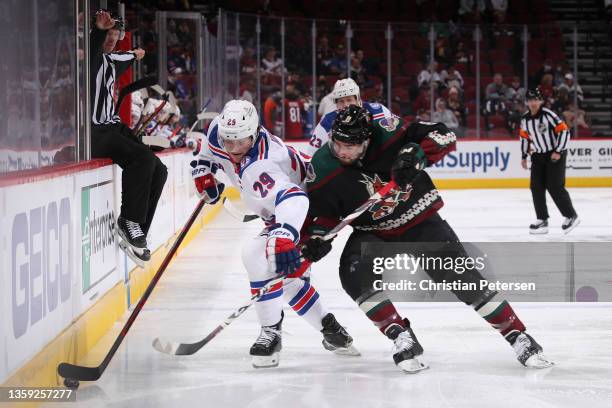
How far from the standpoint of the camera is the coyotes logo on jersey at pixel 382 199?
3406mm

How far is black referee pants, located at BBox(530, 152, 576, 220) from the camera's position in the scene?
8.05 m

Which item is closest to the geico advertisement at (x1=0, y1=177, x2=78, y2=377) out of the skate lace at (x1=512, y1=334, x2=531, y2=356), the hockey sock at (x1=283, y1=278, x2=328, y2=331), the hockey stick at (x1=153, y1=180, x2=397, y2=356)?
the hockey stick at (x1=153, y1=180, x2=397, y2=356)

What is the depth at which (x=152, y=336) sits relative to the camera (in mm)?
4094

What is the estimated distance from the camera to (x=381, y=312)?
3436 mm

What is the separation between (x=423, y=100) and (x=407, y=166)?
10032 millimetres

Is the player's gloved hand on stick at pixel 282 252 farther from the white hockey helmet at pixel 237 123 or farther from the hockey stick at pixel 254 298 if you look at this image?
the white hockey helmet at pixel 237 123

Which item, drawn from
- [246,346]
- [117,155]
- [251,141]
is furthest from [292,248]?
[117,155]

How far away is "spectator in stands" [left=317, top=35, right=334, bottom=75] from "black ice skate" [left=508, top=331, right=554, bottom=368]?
9.48 meters

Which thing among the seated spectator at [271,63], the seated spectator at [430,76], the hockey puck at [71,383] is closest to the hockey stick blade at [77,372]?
the hockey puck at [71,383]

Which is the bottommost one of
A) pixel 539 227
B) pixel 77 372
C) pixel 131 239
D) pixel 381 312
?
pixel 539 227

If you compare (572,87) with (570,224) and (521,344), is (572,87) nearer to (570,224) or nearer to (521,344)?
(570,224)

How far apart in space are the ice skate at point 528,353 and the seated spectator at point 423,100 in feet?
32.3

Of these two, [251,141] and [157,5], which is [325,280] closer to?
[251,141]

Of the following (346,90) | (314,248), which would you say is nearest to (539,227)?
(346,90)
